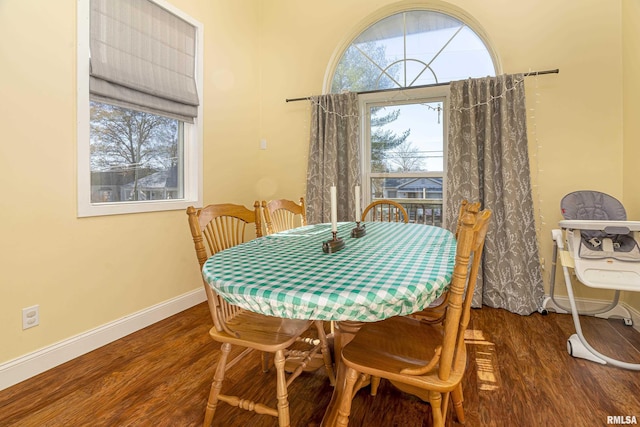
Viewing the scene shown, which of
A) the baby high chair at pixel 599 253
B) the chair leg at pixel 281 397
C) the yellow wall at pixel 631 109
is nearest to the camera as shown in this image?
the chair leg at pixel 281 397

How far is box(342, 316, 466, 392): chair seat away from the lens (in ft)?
3.19

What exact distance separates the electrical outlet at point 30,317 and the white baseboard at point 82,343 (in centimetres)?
15

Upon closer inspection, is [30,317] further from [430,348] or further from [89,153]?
[430,348]

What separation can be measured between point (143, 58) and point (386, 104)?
7.12 ft

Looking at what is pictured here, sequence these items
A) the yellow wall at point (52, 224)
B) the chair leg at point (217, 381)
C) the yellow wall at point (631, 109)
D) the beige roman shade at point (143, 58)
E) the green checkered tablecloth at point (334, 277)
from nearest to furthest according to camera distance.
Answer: the green checkered tablecloth at point (334, 277)
the chair leg at point (217, 381)
the yellow wall at point (52, 224)
the beige roman shade at point (143, 58)
the yellow wall at point (631, 109)

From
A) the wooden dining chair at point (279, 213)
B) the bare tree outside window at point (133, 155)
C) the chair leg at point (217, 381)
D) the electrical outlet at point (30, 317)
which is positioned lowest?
the chair leg at point (217, 381)

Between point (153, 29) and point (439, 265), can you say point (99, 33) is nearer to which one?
point (153, 29)

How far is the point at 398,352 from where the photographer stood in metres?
1.12

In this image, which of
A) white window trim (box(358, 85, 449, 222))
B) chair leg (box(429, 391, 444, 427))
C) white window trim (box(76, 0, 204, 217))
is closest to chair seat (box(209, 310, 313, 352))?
chair leg (box(429, 391, 444, 427))

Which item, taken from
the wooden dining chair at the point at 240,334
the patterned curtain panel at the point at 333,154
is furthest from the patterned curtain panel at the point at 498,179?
the wooden dining chair at the point at 240,334

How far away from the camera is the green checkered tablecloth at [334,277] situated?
2.75 ft

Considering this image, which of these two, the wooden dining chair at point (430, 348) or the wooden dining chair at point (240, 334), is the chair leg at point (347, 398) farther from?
the wooden dining chair at point (240, 334)

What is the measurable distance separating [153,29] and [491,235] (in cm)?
311

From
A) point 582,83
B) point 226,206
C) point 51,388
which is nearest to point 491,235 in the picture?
point 582,83
